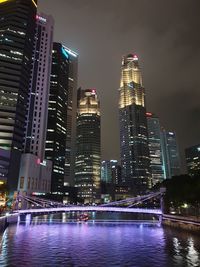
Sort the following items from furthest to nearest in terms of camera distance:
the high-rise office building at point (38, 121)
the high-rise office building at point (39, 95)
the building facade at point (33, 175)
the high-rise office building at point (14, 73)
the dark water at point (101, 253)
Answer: the high-rise office building at point (39, 95) < the high-rise office building at point (38, 121) < the building facade at point (33, 175) < the high-rise office building at point (14, 73) < the dark water at point (101, 253)

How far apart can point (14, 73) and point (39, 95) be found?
32.2 meters

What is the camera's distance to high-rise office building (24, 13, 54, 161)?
168 metres

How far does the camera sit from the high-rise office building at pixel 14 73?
137 metres

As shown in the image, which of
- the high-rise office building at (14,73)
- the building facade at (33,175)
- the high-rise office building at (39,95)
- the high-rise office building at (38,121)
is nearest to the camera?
the high-rise office building at (14,73)

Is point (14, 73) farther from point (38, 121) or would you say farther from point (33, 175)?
point (33, 175)

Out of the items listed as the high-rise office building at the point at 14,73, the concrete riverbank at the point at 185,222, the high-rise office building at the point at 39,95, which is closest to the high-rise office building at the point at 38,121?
the high-rise office building at the point at 39,95

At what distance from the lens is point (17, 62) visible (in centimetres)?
14612

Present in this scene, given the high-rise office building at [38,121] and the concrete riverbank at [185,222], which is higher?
the high-rise office building at [38,121]

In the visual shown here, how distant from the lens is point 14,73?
144 meters

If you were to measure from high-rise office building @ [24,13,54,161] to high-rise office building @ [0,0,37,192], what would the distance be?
20.5 m

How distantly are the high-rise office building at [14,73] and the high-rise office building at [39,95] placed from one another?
20.5 metres

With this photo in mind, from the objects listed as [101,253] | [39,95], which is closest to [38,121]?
[39,95]

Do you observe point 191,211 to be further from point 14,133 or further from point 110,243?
point 14,133

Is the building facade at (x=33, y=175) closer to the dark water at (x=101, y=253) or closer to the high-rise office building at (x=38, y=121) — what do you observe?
the high-rise office building at (x=38, y=121)
